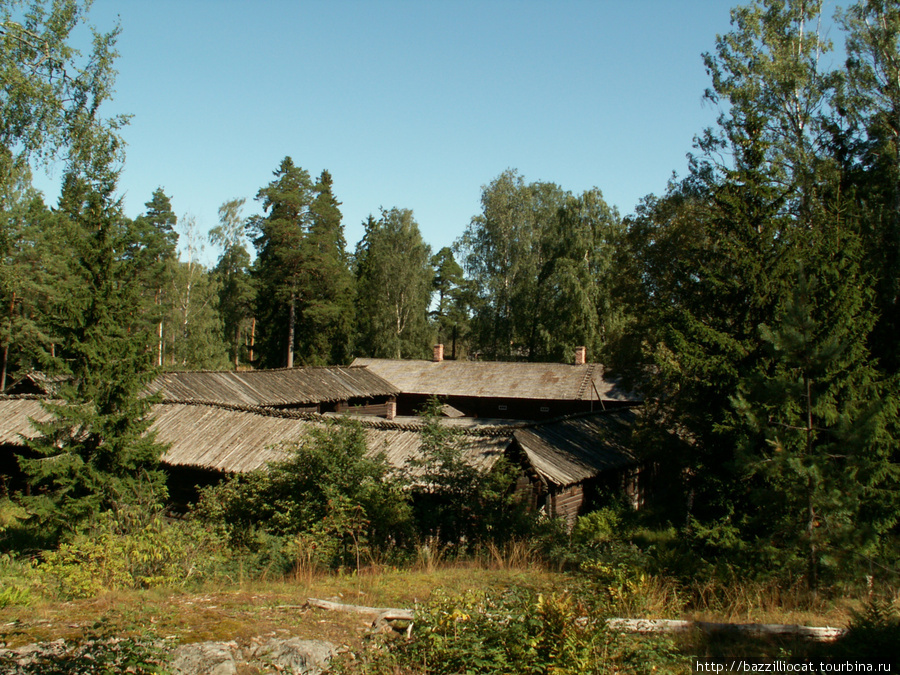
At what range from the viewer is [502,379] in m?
37.3

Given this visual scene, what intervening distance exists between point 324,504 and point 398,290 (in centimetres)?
3740

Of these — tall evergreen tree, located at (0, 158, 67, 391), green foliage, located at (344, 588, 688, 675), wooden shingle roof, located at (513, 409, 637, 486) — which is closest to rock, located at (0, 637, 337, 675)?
green foliage, located at (344, 588, 688, 675)

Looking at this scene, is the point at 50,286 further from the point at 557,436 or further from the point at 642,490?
the point at 642,490

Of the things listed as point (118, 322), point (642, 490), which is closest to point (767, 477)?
point (118, 322)

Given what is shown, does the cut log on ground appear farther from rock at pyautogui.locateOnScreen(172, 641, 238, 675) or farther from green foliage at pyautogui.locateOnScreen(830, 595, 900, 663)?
green foliage at pyautogui.locateOnScreen(830, 595, 900, 663)

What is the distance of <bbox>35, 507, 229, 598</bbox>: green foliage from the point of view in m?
9.23

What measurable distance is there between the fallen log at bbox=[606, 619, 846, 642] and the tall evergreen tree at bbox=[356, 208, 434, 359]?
4242 cm

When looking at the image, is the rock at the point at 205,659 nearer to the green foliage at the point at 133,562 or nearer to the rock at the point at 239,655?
the rock at the point at 239,655

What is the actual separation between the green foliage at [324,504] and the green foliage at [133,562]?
1.13 metres

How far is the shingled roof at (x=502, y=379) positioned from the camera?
34.7 m

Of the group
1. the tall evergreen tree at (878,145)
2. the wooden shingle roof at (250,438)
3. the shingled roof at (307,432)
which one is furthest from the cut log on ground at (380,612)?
the tall evergreen tree at (878,145)

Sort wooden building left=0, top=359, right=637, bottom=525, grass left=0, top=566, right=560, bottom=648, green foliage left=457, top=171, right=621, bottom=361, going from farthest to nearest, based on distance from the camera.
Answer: green foliage left=457, top=171, right=621, bottom=361 < wooden building left=0, top=359, right=637, bottom=525 < grass left=0, top=566, right=560, bottom=648

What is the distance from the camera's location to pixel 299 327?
47312 mm

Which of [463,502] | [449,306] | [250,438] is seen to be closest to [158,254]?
[449,306]
